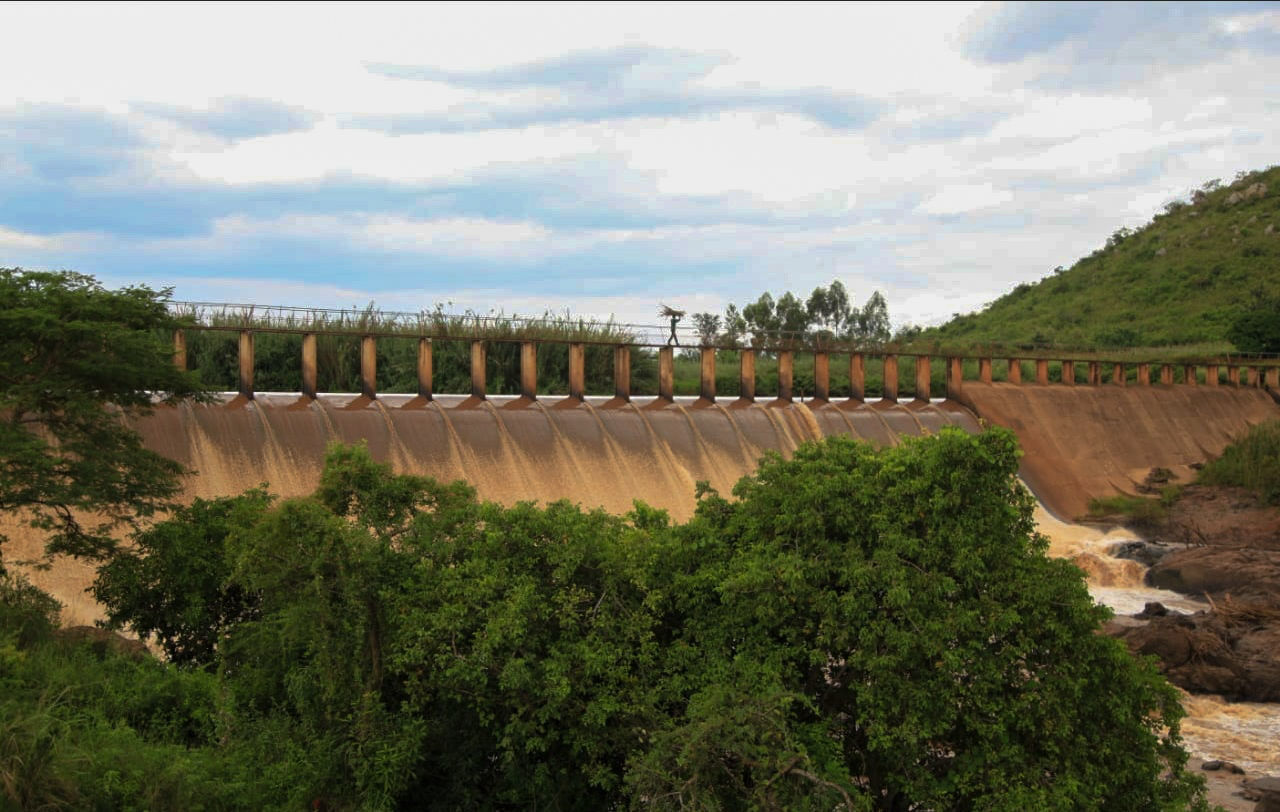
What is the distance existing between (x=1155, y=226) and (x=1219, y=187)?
7.48m

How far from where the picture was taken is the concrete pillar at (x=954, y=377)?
42.2m

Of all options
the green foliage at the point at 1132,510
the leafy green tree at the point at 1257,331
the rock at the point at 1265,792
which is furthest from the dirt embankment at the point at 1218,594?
the leafy green tree at the point at 1257,331

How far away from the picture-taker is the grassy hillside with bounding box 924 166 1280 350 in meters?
71.7

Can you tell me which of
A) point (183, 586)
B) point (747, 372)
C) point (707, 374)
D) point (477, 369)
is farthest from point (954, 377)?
point (183, 586)

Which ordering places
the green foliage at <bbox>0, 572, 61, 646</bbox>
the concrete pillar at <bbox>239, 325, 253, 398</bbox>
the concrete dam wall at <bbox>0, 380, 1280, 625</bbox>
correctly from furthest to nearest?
1. the concrete pillar at <bbox>239, 325, 253, 398</bbox>
2. the concrete dam wall at <bbox>0, 380, 1280, 625</bbox>
3. the green foliage at <bbox>0, 572, 61, 646</bbox>

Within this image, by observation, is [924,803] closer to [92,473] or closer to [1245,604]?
[92,473]

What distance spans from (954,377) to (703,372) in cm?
1297

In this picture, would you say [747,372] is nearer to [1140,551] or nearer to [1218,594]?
[1140,551]

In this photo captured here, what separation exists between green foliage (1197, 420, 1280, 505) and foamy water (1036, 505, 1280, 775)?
8781mm

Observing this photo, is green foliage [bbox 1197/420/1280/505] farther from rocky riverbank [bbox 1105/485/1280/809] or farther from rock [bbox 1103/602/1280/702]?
rock [bbox 1103/602/1280/702]

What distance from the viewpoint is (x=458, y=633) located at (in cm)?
1033

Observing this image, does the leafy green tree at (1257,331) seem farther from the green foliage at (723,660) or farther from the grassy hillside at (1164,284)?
the green foliage at (723,660)

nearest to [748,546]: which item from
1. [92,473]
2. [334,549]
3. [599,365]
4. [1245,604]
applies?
[334,549]

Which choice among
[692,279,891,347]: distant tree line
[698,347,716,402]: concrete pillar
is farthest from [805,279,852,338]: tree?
[698,347,716,402]: concrete pillar
